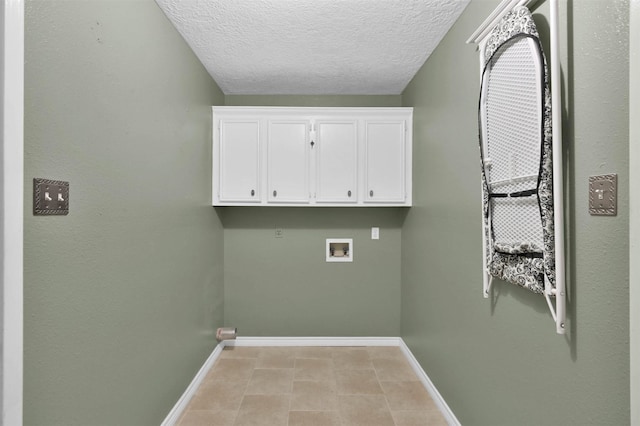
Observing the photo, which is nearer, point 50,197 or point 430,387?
point 50,197

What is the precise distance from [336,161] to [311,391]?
205 centimetres

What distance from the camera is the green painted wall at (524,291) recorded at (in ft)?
3.29

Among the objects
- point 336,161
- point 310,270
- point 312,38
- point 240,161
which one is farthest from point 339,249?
point 312,38

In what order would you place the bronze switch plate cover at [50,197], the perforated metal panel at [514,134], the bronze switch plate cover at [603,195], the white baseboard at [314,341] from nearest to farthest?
the bronze switch plate cover at [603,195], the bronze switch plate cover at [50,197], the perforated metal panel at [514,134], the white baseboard at [314,341]

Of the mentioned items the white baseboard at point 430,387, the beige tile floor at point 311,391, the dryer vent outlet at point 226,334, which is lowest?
the beige tile floor at point 311,391

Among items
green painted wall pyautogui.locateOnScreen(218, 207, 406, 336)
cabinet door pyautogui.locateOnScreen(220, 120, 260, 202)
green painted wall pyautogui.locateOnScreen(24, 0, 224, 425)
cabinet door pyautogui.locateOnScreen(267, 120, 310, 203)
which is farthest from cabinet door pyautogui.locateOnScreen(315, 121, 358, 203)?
green painted wall pyautogui.locateOnScreen(24, 0, 224, 425)

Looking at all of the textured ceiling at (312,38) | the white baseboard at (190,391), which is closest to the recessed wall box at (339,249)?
the white baseboard at (190,391)

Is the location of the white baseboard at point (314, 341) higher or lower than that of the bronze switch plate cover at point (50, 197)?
lower

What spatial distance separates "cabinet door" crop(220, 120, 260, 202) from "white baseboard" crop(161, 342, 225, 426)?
4.89 feet

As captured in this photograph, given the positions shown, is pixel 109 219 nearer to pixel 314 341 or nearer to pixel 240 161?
pixel 240 161

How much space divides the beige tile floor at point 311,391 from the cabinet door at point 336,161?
1572mm

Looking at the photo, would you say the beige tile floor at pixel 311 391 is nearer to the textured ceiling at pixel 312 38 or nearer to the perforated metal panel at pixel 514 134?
the perforated metal panel at pixel 514 134

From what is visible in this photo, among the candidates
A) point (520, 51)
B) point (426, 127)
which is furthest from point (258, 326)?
point (520, 51)

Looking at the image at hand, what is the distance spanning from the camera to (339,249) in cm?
355
